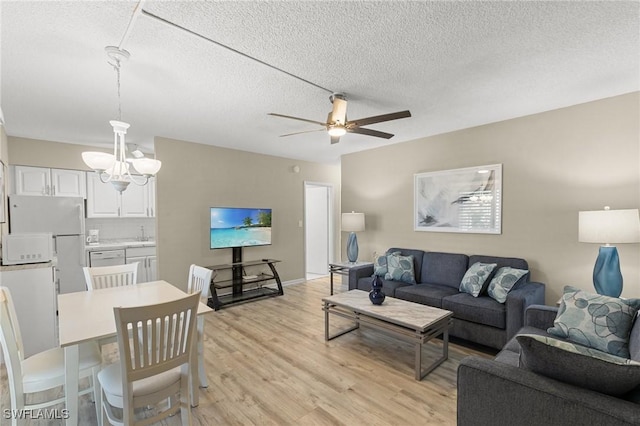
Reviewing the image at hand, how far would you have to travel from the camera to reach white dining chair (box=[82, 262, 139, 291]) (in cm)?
274

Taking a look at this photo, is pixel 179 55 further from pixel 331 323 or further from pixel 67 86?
pixel 331 323

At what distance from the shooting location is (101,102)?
9.71ft

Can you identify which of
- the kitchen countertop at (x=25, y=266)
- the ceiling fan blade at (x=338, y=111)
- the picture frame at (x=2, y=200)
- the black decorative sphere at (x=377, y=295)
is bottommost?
the black decorative sphere at (x=377, y=295)

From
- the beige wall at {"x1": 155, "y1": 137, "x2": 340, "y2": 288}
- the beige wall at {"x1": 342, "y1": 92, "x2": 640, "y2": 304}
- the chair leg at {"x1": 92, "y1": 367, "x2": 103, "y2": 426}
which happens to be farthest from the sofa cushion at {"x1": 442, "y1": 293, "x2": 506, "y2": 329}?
the beige wall at {"x1": 155, "y1": 137, "x2": 340, "y2": 288}

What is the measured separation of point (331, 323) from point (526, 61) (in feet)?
10.9

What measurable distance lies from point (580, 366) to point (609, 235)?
1960mm

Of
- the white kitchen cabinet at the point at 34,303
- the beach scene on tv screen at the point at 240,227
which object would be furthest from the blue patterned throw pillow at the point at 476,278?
the white kitchen cabinet at the point at 34,303

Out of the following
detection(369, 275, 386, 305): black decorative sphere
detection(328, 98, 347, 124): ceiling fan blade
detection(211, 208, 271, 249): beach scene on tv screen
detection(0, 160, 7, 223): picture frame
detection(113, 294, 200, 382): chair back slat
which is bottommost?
→ detection(369, 275, 386, 305): black decorative sphere

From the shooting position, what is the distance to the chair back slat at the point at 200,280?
8.28 ft

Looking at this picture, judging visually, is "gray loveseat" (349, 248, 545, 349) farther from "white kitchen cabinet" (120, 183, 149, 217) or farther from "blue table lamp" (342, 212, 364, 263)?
"white kitchen cabinet" (120, 183, 149, 217)

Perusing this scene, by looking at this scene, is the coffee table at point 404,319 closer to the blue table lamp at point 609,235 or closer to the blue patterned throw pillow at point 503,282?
the blue patterned throw pillow at point 503,282

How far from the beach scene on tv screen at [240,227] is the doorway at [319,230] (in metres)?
1.54

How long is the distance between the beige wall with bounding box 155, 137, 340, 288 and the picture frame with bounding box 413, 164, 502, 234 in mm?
2523

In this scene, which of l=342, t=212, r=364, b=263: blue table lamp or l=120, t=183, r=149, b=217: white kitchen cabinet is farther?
l=120, t=183, r=149, b=217: white kitchen cabinet
